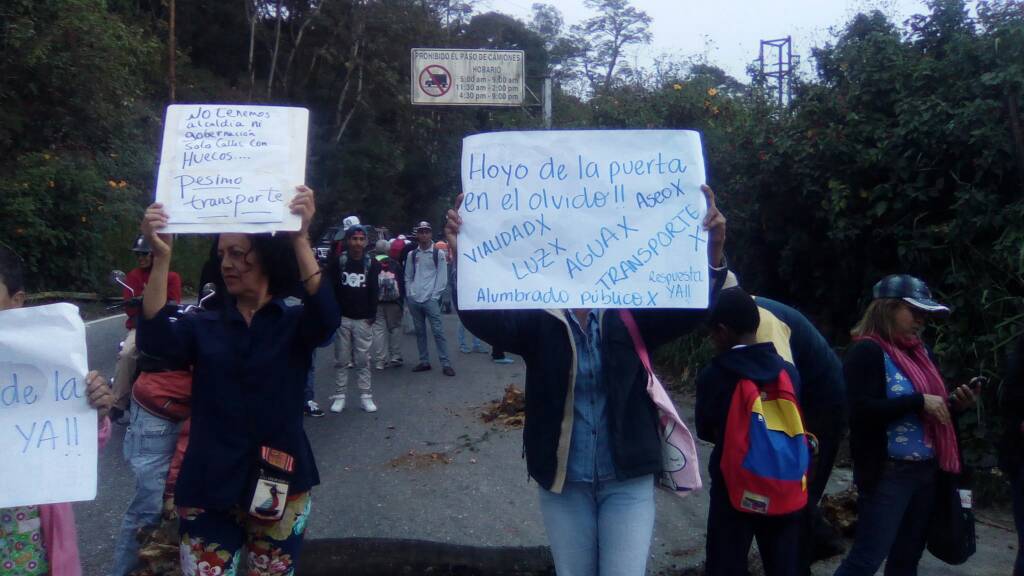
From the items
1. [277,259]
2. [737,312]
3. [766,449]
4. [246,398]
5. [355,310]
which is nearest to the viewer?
[246,398]

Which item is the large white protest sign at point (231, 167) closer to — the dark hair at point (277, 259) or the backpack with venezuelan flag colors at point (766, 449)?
the dark hair at point (277, 259)

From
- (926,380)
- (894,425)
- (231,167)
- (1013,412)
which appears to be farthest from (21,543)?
(1013,412)

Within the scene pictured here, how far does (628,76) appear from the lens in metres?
15.3

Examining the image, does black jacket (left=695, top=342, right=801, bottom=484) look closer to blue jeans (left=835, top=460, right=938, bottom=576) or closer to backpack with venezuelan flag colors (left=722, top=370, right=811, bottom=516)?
backpack with venezuelan flag colors (left=722, top=370, right=811, bottom=516)

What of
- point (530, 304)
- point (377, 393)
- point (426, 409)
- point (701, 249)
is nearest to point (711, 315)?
point (701, 249)

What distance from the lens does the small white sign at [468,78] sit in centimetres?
2656

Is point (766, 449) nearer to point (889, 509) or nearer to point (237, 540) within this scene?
point (889, 509)

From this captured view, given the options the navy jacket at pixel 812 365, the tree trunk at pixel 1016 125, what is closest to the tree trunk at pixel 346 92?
the tree trunk at pixel 1016 125

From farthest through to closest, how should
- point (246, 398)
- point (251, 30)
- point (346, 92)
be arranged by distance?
point (346, 92) < point (251, 30) < point (246, 398)

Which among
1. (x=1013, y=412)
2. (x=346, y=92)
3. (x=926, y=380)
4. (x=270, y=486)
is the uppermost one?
(x=346, y=92)

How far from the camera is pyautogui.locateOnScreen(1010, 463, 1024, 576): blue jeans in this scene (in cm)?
394

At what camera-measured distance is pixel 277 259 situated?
10.1 feet

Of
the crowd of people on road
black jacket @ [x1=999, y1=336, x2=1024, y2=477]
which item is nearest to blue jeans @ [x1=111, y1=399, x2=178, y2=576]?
the crowd of people on road

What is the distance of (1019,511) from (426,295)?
7.89 metres
